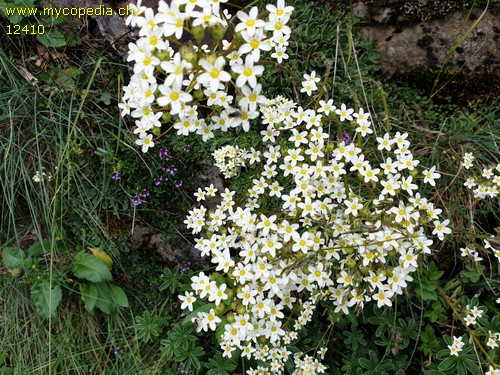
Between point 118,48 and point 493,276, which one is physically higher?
point 118,48

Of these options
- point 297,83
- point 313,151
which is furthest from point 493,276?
point 297,83

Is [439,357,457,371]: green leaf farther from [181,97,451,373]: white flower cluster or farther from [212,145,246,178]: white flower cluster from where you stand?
[212,145,246,178]: white flower cluster

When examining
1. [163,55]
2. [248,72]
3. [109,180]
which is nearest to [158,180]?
[109,180]

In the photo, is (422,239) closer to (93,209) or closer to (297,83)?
(297,83)

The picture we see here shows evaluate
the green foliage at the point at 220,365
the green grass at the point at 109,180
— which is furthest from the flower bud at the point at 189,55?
the green foliage at the point at 220,365

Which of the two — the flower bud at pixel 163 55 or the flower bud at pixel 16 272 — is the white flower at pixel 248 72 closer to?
the flower bud at pixel 163 55
